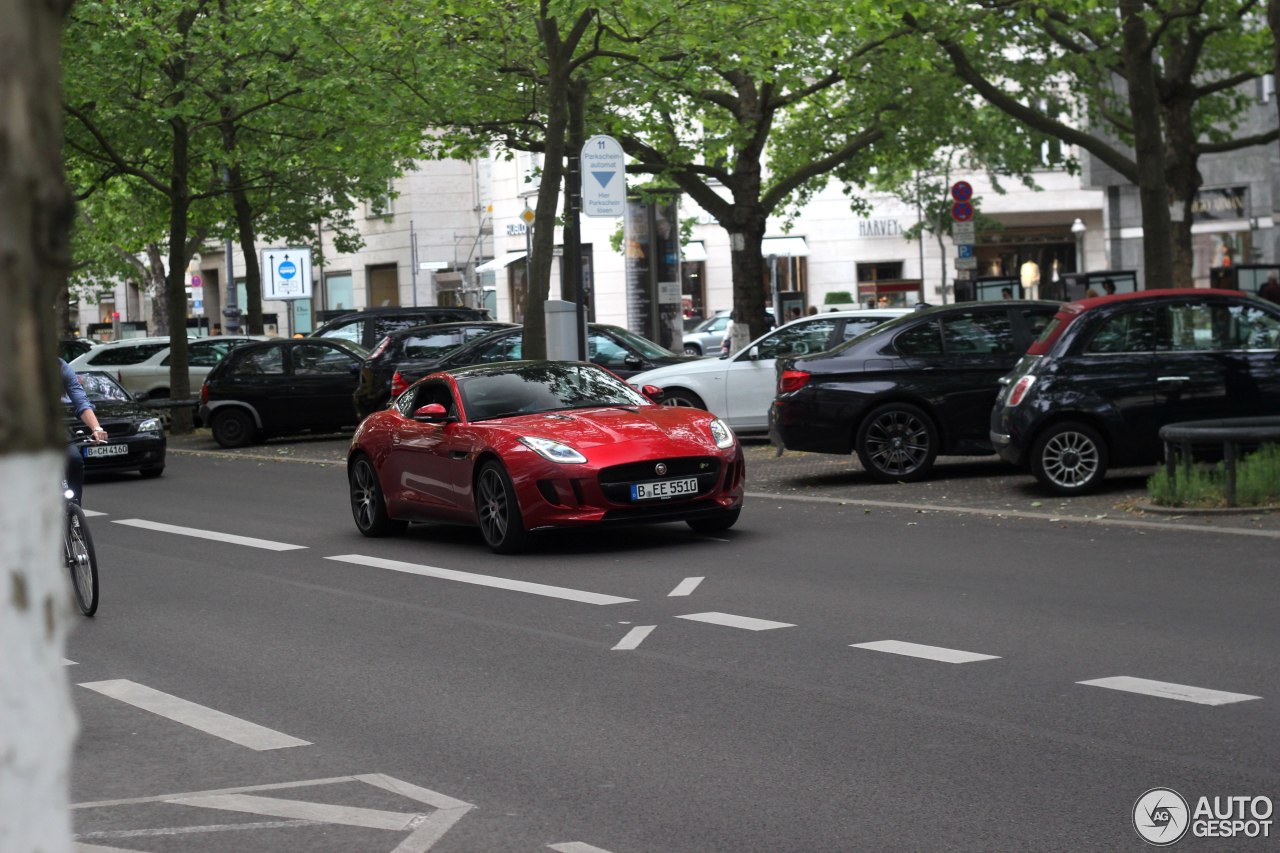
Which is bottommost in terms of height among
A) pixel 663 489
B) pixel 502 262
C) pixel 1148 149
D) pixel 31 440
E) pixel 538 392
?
pixel 663 489

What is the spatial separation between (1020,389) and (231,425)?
54.2 feet

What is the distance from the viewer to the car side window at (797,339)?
22.9m

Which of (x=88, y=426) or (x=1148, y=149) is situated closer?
(x=88, y=426)

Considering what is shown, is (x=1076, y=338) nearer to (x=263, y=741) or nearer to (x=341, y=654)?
(x=341, y=654)

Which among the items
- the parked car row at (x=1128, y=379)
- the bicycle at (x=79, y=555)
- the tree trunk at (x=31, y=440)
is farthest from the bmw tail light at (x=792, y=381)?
the tree trunk at (x=31, y=440)

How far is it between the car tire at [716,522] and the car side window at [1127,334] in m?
3.50

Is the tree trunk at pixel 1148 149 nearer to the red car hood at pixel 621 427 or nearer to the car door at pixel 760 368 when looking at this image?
the car door at pixel 760 368

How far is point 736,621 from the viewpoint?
9.75 meters

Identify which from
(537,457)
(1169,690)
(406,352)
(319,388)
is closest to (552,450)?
(537,457)

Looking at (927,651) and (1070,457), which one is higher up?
(1070,457)

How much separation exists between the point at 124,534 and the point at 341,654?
759 cm

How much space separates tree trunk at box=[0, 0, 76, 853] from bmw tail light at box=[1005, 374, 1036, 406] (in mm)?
13452

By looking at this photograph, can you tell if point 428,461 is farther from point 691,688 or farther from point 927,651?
point 691,688

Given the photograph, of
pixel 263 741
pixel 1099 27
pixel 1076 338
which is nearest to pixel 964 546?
pixel 1076 338
